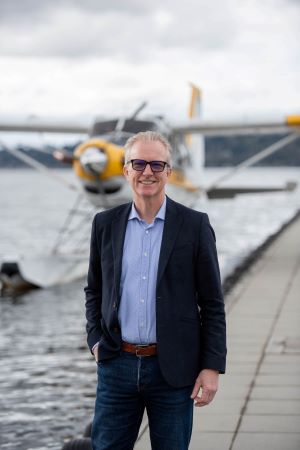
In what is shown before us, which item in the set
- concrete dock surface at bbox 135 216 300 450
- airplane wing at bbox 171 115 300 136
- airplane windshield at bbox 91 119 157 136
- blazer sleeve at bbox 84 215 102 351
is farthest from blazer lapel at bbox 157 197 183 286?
airplane wing at bbox 171 115 300 136

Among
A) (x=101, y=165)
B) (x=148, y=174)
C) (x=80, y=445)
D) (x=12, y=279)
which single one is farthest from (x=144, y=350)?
(x=12, y=279)

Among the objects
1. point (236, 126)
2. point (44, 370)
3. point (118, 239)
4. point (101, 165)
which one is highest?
point (236, 126)

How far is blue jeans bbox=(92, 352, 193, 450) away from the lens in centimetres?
286

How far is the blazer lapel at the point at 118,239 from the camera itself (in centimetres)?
287

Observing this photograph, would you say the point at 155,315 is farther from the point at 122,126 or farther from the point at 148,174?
the point at 122,126

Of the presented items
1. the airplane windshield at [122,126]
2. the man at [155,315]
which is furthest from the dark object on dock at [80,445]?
the airplane windshield at [122,126]

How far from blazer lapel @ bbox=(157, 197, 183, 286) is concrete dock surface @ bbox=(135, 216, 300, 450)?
184 centimetres

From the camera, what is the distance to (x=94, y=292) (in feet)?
9.96

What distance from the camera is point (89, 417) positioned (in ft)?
20.9

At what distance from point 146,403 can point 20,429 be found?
11.1 ft

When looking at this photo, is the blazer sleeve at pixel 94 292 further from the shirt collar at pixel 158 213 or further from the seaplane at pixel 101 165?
the seaplane at pixel 101 165

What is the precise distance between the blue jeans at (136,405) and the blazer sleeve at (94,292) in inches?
4.9

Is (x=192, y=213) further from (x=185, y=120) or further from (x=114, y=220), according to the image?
(x=185, y=120)

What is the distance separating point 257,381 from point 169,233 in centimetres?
323
